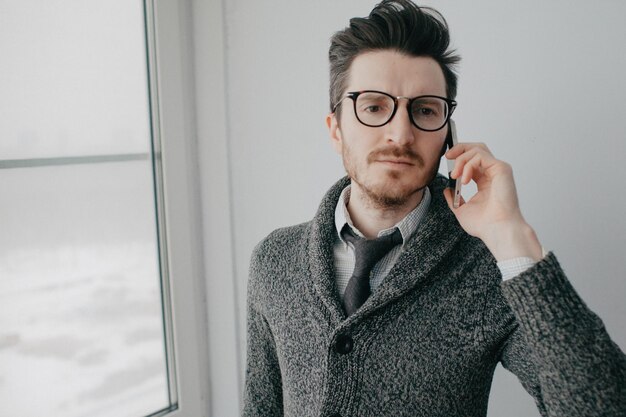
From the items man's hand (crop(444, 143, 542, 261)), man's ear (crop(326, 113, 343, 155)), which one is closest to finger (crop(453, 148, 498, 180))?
man's hand (crop(444, 143, 542, 261))

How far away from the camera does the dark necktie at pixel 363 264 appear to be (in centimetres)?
85

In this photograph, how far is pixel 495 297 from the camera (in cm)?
79

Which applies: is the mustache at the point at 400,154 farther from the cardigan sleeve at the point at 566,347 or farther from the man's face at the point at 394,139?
the cardigan sleeve at the point at 566,347

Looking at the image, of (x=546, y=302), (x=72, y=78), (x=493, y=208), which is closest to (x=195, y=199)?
(x=72, y=78)

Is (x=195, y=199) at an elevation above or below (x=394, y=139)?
below

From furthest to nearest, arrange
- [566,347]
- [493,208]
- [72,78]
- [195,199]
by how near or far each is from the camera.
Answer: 1. [195,199]
2. [72,78]
3. [493,208]
4. [566,347]

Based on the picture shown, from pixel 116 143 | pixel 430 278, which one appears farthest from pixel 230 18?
pixel 430 278

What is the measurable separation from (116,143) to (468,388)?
1.05 metres

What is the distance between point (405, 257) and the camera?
823 mm

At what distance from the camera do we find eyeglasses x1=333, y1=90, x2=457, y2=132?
833mm

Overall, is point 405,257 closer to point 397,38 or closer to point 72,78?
point 397,38

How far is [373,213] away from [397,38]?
33cm

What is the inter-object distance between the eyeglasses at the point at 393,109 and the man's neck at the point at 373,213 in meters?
0.13

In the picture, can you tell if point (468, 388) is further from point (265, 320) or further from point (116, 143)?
point (116, 143)
